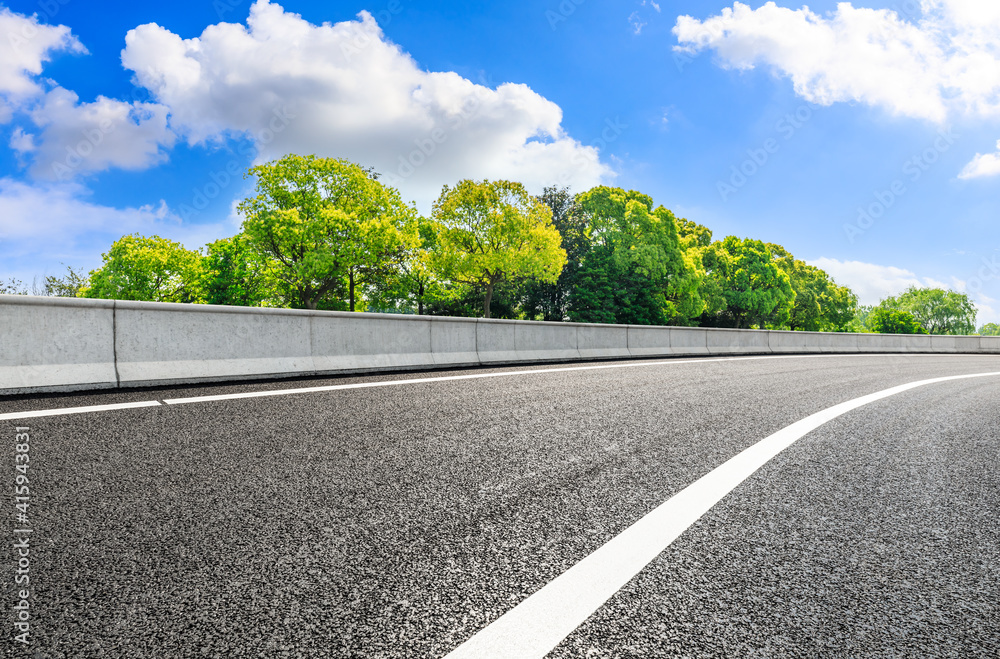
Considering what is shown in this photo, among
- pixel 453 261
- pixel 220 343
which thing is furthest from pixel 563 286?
pixel 220 343

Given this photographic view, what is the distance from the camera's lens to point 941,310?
111188mm

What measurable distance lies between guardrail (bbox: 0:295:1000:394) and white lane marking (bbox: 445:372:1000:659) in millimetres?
6195

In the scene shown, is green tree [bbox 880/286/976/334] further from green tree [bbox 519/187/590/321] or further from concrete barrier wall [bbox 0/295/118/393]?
concrete barrier wall [bbox 0/295/118/393]

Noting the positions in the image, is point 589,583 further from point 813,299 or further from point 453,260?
point 813,299

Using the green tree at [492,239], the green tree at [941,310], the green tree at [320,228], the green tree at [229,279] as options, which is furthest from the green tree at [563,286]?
the green tree at [941,310]

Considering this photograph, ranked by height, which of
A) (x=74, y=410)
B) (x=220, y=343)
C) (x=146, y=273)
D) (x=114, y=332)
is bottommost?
(x=74, y=410)

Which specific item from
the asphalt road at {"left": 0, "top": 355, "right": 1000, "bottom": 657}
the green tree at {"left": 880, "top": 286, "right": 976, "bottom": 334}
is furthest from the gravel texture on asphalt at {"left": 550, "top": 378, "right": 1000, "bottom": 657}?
the green tree at {"left": 880, "top": 286, "right": 976, "bottom": 334}

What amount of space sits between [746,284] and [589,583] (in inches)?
2663

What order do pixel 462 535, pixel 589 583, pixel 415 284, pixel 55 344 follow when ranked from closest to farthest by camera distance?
1. pixel 589 583
2. pixel 462 535
3. pixel 55 344
4. pixel 415 284

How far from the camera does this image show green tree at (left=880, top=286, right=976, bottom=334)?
358 ft

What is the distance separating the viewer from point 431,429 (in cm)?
478

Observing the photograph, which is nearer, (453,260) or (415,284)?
(453,260)

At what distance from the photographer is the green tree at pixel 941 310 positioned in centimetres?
10911

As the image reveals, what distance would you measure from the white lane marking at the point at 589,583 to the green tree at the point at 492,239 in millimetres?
42726
